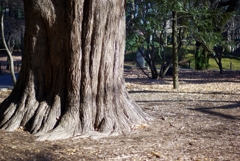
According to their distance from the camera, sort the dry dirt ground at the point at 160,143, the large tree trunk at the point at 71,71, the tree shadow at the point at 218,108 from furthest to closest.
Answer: the tree shadow at the point at 218,108
the large tree trunk at the point at 71,71
the dry dirt ground at the point at 160,143

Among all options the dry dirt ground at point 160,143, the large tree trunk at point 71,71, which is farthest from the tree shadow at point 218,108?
the large tree trunk at point 71,71

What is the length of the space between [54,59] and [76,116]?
109 centimetres

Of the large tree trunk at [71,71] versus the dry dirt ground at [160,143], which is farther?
the large tree trunk at [71,71]

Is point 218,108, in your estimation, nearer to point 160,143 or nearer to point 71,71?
point 160,143

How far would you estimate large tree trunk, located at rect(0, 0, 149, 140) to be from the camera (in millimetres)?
6684

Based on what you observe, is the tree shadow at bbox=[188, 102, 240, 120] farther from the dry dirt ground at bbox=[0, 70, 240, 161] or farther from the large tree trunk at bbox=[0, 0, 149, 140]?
the large tree trunk at bbox=[0, 0, 149, 140]

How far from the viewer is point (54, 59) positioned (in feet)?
22.6

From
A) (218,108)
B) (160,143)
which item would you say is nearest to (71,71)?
(160,143)

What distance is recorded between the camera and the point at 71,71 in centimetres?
674

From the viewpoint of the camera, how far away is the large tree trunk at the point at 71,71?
6.68 metres

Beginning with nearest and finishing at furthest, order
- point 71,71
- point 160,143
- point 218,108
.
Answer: point 160,143
point 71,71
point 218,108


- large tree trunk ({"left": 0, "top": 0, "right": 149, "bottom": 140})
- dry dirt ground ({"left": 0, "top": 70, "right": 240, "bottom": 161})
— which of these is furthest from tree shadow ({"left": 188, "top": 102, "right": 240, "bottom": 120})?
large tree trunk ({"left": 0, "top": 0, "right": 149, "bottom": 140})

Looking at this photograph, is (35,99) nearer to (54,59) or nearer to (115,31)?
(54,59)

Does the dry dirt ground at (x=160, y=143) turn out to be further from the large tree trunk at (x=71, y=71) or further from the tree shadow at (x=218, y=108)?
the large tree trunk at (x=71, y=71)
